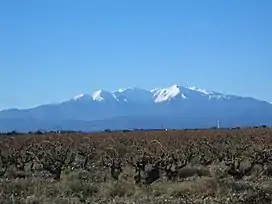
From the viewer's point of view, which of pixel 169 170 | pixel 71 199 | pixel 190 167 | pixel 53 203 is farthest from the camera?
pixel 190 167

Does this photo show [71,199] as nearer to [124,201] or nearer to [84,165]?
[124,201]

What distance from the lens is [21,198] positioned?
18.7 meters

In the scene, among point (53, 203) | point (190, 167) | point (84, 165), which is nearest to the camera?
point (53, 203)

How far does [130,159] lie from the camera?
28.9m

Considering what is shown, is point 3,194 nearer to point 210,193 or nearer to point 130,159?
point 210,193

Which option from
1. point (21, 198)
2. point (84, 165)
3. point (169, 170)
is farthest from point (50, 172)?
point (21, 198)

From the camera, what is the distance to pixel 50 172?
95.5 ft

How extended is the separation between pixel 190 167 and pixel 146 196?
33.8 ft

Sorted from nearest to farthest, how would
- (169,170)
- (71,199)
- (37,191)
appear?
(71,199), (37,191), (169,170)

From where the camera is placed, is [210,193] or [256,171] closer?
[210,193]

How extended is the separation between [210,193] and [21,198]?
582 centimetres

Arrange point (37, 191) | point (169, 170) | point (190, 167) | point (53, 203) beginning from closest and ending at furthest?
point (53, 203) → point (37, 191) → point (169, 170) → point (190, 167)

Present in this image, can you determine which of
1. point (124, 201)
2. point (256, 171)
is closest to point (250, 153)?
point (256, 171)

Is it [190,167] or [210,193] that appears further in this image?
[190,167]
